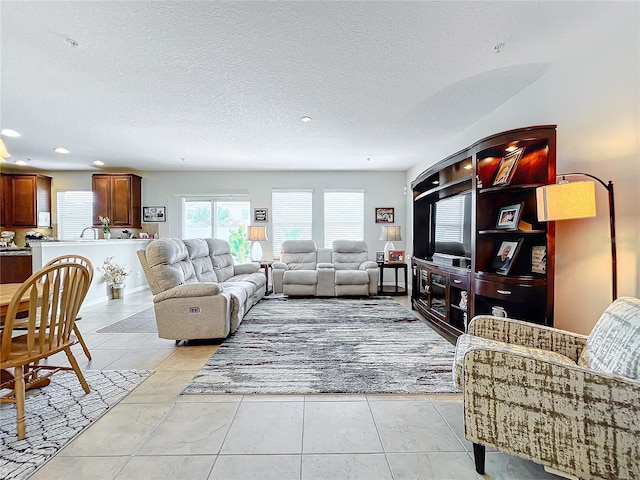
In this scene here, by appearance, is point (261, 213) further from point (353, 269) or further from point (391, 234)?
point (391, 234)

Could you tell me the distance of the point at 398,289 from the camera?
5742mm

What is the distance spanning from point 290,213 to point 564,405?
5682mm

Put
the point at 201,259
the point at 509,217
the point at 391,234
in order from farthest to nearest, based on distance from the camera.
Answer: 1. the point at 391,234
2. the point at 201,259
3. the point at 509,217

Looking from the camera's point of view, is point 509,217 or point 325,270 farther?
point 325,270

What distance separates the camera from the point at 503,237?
2.68 meters

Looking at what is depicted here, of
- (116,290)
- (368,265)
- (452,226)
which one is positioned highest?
(452,226)

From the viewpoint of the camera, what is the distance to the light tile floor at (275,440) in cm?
138

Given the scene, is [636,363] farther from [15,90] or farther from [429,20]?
[15,90]

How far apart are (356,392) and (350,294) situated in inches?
122

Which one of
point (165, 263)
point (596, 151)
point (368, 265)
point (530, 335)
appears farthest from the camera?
point (368, 265)

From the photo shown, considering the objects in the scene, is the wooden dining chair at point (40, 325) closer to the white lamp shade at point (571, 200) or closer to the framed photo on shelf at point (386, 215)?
the white lamp shade at point (571, 200)

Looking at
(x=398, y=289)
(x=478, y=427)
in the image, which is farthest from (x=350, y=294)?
(x=478, y=427)

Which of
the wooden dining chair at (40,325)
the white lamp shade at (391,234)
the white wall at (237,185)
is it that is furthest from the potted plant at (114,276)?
the white lamp shade at (391,234)

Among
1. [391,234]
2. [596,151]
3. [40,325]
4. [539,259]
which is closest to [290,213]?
[391,234]
